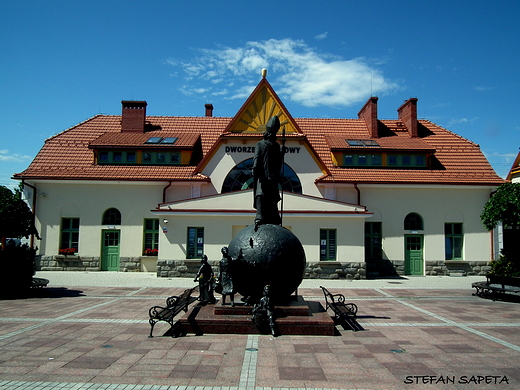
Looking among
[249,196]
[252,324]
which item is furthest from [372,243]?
[252,324]

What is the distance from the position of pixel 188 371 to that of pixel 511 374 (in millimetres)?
5030

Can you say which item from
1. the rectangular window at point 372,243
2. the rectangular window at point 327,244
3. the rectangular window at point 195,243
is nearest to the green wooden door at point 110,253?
the rectangular window at point 195,243

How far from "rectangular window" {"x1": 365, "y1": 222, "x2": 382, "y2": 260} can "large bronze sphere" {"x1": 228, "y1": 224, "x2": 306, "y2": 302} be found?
544 inches

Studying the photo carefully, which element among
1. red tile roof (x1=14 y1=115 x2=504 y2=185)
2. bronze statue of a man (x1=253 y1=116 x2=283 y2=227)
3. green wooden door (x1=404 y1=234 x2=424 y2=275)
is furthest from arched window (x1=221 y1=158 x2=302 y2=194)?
bronze statue of a man (x1=253 y1=116 x2=283 y2=227)

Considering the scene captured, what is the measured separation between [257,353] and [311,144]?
61.6ft

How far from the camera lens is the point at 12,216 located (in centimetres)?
1378

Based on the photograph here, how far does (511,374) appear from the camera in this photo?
6242 mm

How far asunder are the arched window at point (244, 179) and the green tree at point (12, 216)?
10829 mm

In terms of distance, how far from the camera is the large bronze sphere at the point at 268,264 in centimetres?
872

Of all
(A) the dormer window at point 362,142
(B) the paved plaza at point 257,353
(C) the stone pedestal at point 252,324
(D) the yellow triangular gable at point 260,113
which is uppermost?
(D) the yellow triangular gable at point 260,113

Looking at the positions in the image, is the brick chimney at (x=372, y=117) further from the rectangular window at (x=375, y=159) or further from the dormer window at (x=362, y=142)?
the rectangular window at (x=375, y=159)

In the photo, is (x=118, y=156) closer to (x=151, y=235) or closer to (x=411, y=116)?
(x=151, y=235)

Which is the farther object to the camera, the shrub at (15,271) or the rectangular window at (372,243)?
the rectangular window at (372,243)

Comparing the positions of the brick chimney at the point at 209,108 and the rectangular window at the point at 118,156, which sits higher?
the brick chimney at the point at 209,108
